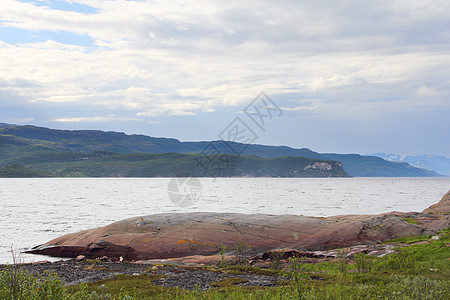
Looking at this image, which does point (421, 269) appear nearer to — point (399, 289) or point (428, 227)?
point (399, 289)

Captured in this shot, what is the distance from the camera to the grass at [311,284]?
9469mm

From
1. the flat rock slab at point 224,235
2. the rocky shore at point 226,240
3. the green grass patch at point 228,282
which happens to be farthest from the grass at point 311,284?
the flat rock slab at point 224,235

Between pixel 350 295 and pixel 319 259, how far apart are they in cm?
1307

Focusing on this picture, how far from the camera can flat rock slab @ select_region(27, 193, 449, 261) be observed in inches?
1095

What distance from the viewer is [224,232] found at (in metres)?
30.0

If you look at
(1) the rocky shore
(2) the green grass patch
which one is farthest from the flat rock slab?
(2) the green grass patch

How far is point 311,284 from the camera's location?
43.6ft

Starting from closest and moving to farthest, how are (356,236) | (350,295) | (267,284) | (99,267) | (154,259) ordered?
(350,295) < (267,284) < (99,267) < (154,259) < (356,236)

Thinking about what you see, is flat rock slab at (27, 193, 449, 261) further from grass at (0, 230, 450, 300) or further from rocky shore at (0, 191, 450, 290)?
grass at (0, 230, 450, 300)

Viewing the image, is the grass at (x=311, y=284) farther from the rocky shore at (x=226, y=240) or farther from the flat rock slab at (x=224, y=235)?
the flat rock slab at (x=224, y=235)

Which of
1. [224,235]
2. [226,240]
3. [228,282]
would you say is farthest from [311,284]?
[224,235]

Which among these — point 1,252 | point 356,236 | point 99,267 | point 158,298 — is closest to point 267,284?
point 158,298

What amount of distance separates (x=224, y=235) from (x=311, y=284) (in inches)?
655

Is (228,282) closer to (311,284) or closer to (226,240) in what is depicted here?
(311,284)
